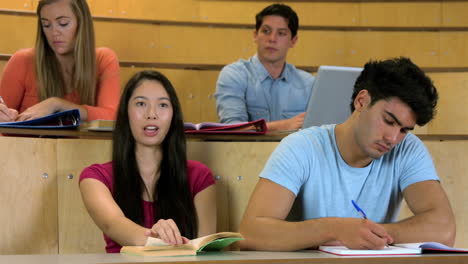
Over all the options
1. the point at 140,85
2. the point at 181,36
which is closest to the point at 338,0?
the point at 181,36

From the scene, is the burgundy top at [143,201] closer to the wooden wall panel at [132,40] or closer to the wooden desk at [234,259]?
the wooden desk at [234,259]

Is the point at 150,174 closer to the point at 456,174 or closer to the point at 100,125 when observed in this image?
the point at 100,125

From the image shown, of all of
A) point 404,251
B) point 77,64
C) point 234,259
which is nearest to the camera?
point 234,259

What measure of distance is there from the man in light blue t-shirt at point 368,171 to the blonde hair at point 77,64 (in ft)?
1.94

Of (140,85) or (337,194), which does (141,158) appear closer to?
(140,85)

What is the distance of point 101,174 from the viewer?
41.9 inches

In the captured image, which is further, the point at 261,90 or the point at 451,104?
the point at 451,104

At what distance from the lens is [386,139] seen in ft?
3.15

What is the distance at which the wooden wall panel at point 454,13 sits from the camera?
2.27m

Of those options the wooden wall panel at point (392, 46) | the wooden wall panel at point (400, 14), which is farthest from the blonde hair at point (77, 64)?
the wooden wall panel at point (400, 14)

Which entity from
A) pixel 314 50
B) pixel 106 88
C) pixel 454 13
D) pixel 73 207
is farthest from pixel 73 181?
pixel 454 13

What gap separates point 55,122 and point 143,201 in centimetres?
20

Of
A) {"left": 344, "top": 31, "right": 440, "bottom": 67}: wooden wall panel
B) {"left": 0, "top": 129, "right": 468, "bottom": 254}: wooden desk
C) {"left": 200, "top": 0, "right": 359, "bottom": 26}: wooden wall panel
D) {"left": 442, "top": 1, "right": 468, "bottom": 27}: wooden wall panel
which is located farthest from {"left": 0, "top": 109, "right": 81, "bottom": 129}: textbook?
{"left": 442, "top": 1, "right": 468, "bottom": 27}: wooden wall panel

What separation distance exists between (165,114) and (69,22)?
0.47 m
